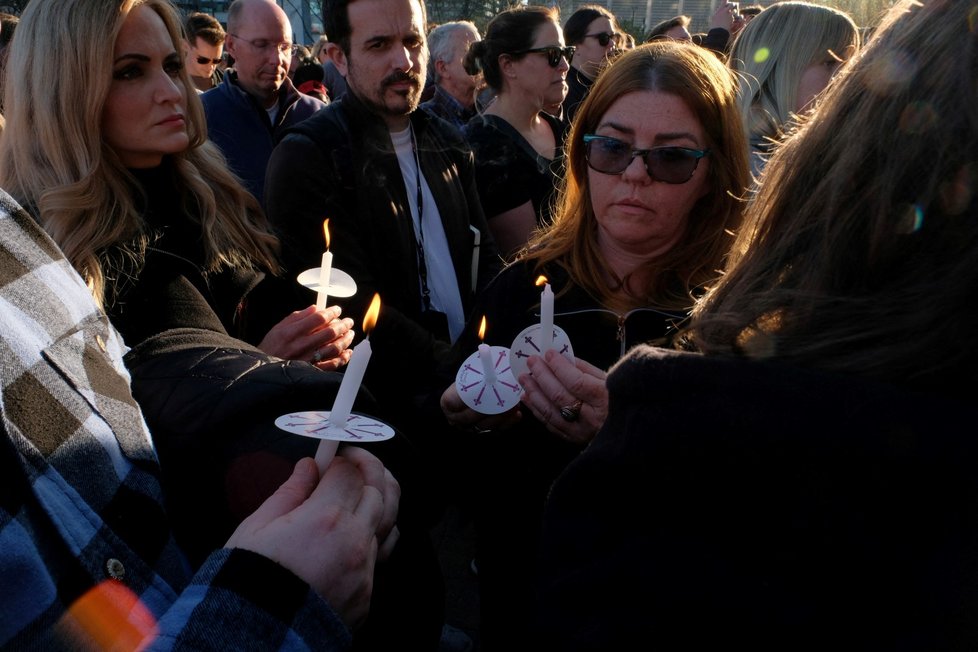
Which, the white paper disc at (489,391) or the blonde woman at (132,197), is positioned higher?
the blonde woman at (132,197)

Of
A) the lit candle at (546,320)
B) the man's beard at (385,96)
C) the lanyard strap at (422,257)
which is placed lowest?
the lanyard strap at (422,257)

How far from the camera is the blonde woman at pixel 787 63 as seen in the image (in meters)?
2.95

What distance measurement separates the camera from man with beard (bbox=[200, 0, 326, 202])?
14.2 feet

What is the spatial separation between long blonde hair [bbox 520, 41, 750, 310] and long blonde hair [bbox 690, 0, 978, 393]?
1.04m

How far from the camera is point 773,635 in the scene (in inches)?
29.8

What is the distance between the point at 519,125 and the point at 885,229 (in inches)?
126

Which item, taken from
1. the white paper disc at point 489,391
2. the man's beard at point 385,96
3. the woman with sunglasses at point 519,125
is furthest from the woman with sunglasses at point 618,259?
the woman with sunglasses at point 519,125

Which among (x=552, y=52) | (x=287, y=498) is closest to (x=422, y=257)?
(x=552, y=52)

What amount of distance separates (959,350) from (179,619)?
929 millimetres

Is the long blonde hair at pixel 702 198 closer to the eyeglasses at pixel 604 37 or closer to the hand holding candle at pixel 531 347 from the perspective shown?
the hand holding candle at pixel 531 347

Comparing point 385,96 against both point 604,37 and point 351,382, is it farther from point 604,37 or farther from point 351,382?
point 604,37

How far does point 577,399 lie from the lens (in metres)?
1.60

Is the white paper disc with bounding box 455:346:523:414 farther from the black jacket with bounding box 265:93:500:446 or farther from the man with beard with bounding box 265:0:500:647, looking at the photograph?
the black jacket with bounding box 265:93:500:446

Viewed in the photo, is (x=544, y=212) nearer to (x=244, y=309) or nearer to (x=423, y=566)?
(x=244, y=309)
